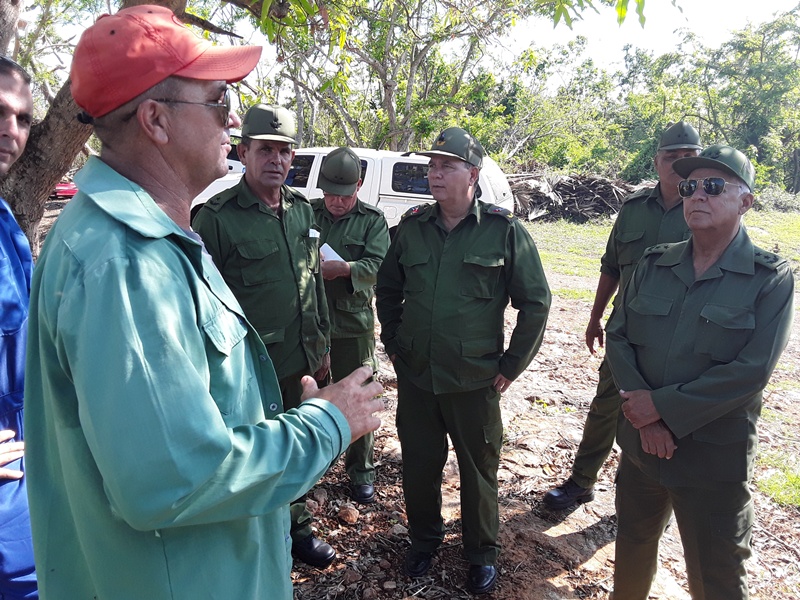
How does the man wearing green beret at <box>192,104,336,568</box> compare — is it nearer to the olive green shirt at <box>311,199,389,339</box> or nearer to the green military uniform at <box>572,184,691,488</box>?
the olive green shirt at <box>311,199,389,339</box>

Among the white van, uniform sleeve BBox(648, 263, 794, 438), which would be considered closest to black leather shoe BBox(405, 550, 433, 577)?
uniform sleeve BBox(648, 263, 794, 438)

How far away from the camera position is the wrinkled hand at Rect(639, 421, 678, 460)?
7.31ft

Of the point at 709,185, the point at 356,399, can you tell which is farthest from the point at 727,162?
the point at 356,399

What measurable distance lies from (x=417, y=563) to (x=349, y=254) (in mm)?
2128

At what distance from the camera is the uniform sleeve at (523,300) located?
281 cm

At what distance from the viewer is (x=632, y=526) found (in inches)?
96.7

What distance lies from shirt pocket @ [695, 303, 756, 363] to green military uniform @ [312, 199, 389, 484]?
2.21 metres

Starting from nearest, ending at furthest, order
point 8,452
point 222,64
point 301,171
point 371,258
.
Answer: point 222,64 → point 8,452 → point 371,258 → point 301,171

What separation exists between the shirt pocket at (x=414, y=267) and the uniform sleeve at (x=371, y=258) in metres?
0.84

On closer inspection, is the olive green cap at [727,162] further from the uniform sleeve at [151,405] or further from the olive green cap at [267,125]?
the uniform sleeve at [151,405]

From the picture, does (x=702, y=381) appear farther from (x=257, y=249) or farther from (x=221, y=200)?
(x=221, y=200)

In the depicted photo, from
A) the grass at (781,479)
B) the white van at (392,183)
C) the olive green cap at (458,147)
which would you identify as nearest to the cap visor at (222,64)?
the olive green cap at (458,147)

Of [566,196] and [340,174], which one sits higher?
[340,174]

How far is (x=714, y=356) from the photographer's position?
2.23 meters
